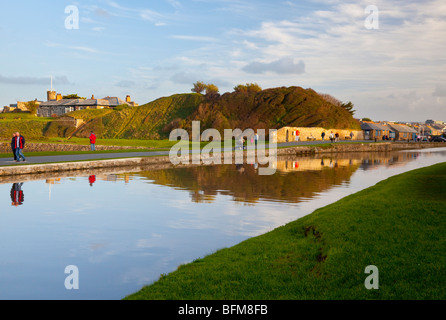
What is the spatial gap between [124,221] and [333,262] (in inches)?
277

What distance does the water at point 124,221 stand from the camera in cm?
714

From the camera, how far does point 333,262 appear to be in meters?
6.24

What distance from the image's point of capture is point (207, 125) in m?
81.9

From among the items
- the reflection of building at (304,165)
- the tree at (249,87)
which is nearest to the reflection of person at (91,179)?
the reflection of building at (304,165)

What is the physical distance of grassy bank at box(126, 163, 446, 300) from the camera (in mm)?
5363

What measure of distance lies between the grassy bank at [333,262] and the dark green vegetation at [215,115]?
69370mm

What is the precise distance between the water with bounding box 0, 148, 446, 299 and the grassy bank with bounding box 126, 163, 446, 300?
120 cm

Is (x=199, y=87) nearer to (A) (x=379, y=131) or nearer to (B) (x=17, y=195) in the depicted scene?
(A) (x=379, y=131)

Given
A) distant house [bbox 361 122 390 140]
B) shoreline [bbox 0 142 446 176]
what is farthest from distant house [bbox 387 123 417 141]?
shoreline [bbox 0 142 446 176]

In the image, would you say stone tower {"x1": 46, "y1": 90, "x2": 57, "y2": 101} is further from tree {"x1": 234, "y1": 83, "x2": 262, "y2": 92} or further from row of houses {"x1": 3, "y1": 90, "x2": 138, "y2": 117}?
tree {"x1": 234, "y1": 83, "x2": 262, "y2": 92}

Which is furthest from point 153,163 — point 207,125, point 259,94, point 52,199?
point 259,94

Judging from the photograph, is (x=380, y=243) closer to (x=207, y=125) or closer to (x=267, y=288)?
(x=267, y=288)

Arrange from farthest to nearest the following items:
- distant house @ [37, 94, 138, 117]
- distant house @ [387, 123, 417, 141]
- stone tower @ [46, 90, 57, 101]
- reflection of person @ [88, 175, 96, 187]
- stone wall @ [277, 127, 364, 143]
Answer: stone tower @ [46, 90, 57, 101] < distant house @ [37, 94, 138, 117] < distant house @ [387, 123, 417, 141] < stone wall @ [277, 127, 364, 143] < reflection of person @ [88, 175, 96, 187]

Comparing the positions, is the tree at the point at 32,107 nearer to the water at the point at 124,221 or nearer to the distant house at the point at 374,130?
the distant house at the point at 374,130
